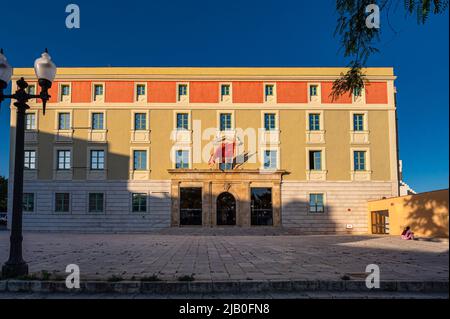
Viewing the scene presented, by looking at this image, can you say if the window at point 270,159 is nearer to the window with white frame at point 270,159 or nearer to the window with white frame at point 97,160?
the window with white frame at point 270,159

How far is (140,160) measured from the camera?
102ft

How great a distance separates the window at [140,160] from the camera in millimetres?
31078

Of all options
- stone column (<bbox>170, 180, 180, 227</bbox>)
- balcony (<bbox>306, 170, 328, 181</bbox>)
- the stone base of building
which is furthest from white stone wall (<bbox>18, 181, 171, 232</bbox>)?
balcony (<bbox>306, 170, 328, 181</bbox>)

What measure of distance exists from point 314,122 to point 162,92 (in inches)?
500

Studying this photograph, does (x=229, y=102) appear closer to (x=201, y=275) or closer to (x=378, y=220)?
(x=378, y=220)

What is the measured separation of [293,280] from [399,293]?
5.86 feet

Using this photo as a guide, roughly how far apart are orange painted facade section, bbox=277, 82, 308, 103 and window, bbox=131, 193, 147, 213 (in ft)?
44.2

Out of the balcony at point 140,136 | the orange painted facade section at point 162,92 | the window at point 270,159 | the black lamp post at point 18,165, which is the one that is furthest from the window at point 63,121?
the black lamp post at point 18,165

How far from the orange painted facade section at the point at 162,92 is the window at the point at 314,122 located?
36.8 ft

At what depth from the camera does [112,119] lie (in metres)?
31.5

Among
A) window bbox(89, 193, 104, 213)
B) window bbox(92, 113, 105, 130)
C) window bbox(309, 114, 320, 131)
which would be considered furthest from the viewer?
window bbox(309, 114, 320, 131)

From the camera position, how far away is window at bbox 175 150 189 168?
31.0m

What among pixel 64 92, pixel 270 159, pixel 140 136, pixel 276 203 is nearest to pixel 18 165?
pixel 140 136

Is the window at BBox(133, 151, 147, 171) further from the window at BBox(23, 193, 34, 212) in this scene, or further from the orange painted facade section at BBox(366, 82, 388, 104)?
the orange painted facade section at BBox(366, 82, 388, 104)
